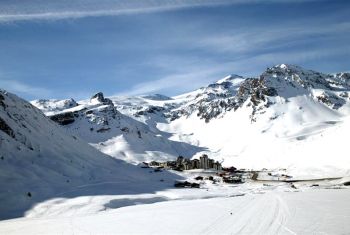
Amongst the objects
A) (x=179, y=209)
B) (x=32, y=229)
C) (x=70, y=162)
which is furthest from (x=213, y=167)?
(x=32, y=229)

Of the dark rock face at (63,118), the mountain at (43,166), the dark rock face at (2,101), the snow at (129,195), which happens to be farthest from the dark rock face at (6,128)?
the dark rock face at (63,118)

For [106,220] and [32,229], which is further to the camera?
[106,220]

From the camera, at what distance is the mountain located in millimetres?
43531

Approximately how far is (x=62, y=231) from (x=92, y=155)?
56976 mm

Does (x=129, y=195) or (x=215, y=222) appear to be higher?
(x=129, y=195)

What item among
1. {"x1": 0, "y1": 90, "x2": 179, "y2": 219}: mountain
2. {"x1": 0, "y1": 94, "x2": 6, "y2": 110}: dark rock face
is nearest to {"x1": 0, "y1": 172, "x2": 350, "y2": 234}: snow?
{"x1": 0, "y1": 90, "x2": 179, "y2": 219}: mountain

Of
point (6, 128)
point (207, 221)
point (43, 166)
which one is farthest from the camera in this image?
point (6, 128)

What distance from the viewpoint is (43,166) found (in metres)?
55.7

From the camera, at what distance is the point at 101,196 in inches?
1748

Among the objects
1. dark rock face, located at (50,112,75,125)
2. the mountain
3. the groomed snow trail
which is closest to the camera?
the groomed snow trail

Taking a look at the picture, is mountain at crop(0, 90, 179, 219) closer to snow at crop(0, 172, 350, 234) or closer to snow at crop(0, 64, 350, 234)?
snow at crop(0, 64, 350, 234)

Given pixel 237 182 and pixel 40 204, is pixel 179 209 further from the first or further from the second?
pixel 237 182

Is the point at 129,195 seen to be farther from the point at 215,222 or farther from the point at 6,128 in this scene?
the point at 6,128

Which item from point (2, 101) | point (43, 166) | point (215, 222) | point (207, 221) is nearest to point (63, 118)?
point (2, 101)
